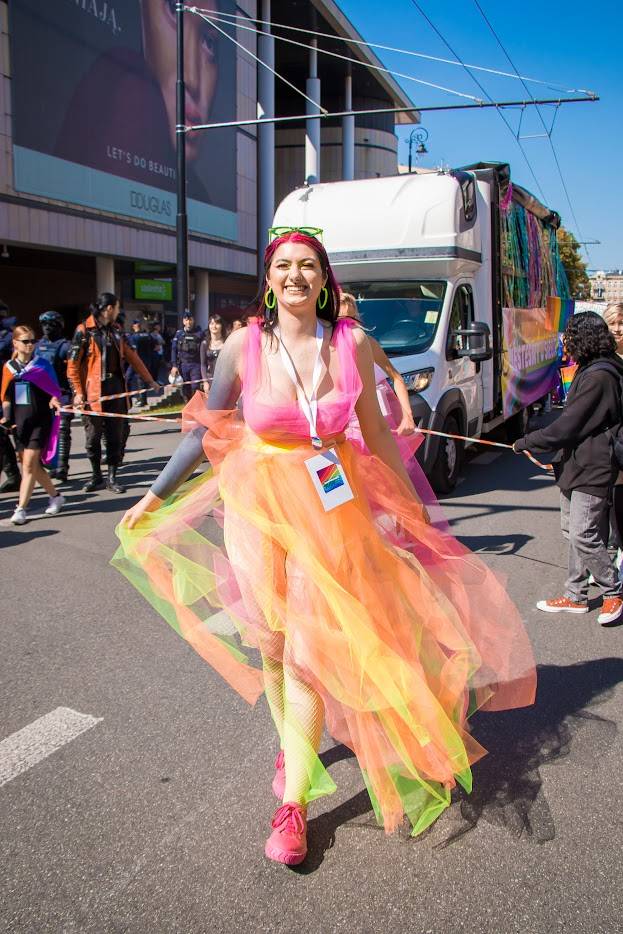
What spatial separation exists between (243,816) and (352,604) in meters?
0.89

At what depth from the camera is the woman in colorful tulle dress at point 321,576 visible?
2.45m

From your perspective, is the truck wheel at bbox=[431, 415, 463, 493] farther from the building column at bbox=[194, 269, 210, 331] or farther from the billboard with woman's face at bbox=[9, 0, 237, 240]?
the building column at bbox=[194, 269, 210, 331]

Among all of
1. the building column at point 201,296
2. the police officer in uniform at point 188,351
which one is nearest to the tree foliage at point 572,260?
the building column at point 201,296

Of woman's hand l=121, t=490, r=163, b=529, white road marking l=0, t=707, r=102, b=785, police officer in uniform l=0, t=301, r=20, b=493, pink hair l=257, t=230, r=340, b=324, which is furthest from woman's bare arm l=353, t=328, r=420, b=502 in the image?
police officer in uniform l=0, t=301, r=20, b=493

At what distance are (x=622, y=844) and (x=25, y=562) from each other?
Result: 462 centimetres

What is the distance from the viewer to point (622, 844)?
2553 millimetres

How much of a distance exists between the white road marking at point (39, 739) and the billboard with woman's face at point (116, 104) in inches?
700

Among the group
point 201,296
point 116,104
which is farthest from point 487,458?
point 201,296

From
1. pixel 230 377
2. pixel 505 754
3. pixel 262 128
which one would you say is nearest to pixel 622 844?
pixel 505 754

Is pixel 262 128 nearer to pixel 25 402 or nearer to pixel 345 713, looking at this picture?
pixel 25 402

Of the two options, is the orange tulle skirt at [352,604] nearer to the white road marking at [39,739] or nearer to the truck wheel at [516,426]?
the white road marking at [39,739]

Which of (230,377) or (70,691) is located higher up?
(230,377)

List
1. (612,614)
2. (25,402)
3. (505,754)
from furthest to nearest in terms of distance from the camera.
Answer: (25,402) → (612,614) → (505,754)

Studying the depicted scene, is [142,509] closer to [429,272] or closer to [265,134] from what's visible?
[429,272]
